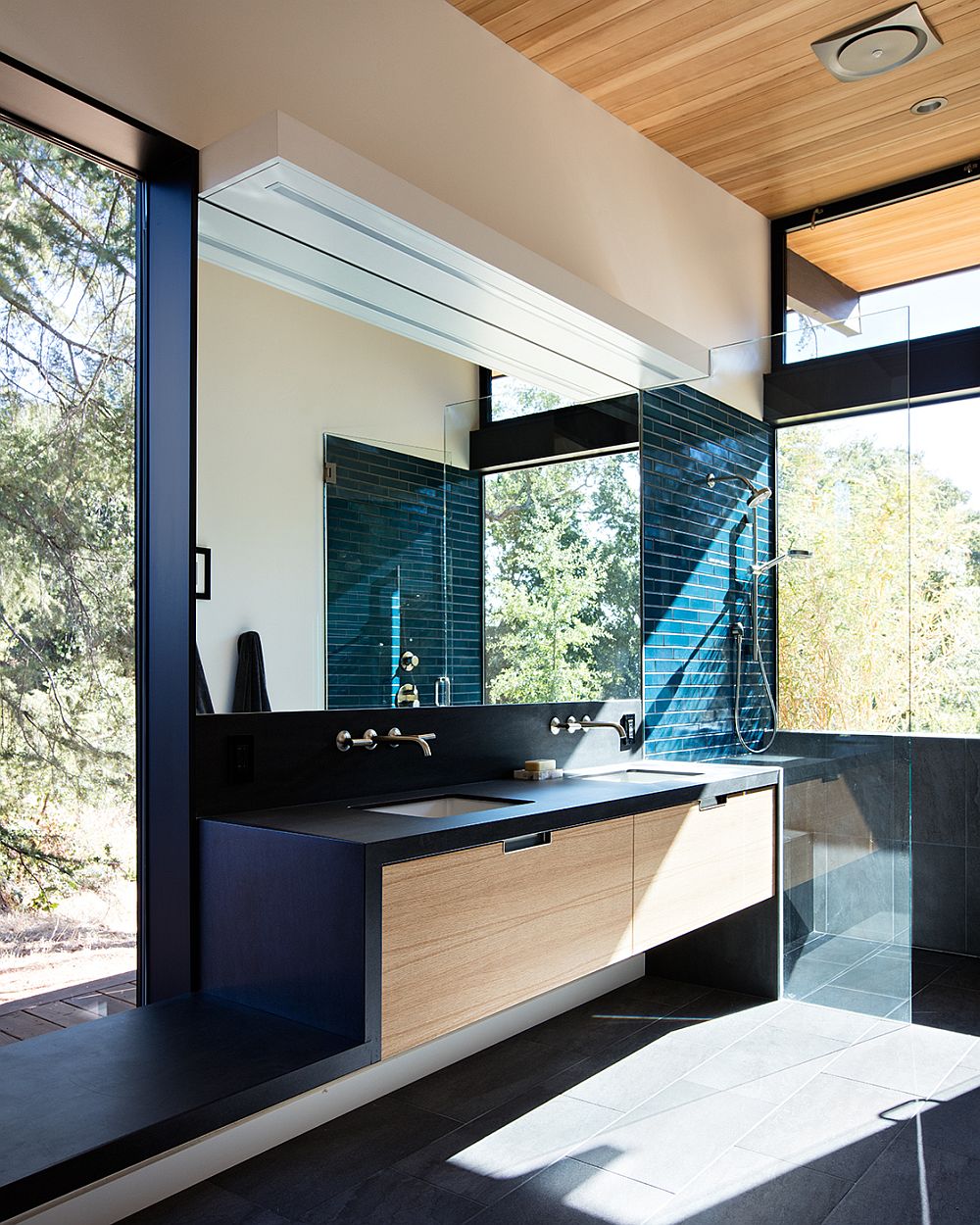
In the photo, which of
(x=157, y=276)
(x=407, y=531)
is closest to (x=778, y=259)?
(x=407, y=531)

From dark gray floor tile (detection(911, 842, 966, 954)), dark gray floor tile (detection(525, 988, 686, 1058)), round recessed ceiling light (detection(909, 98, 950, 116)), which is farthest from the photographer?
dark gray floor tile (detection(911, 842, 966, 954))

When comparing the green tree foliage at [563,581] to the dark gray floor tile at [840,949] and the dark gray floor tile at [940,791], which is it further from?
the dark gray floor tile at [940,791]

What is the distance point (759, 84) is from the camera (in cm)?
350

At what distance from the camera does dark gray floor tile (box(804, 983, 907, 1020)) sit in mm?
3527

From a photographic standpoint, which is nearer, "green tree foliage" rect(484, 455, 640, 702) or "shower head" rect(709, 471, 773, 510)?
"green tree foliage" rect(484, 455, 640, 702)

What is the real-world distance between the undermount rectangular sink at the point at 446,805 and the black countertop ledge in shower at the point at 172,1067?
14 cm

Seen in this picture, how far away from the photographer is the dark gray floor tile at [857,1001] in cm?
353

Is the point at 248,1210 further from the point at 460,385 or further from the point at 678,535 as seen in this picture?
the point at 678,535

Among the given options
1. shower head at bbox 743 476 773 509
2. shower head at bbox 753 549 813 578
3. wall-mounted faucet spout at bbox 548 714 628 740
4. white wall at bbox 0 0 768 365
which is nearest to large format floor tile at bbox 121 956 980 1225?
wall-mounted faucet spout at bbox 548 714 628 740

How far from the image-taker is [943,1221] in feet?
7.22

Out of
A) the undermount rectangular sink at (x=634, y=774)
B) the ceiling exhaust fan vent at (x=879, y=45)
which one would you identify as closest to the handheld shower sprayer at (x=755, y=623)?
the undermount rectangular sink at (x=634, y=774)

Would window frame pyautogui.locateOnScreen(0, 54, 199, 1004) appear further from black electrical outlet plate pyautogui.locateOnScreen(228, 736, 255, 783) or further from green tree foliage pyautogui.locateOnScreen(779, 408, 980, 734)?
green tree foliage pyautogui.locateOnScreen(779, 408, 980, 734)

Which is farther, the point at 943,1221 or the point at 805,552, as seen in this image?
the point at 805,552

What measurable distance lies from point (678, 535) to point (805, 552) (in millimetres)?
503
